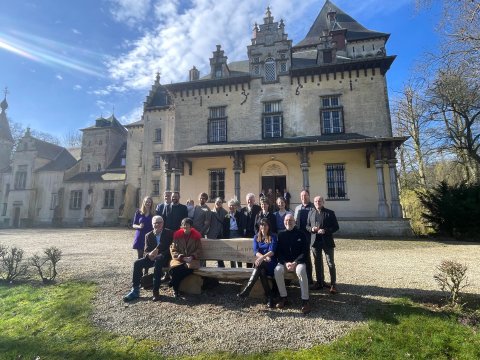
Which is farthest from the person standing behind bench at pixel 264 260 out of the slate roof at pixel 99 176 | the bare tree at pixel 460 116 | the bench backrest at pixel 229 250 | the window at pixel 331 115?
the slate roof at pixel 99 176

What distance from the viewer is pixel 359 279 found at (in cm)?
582

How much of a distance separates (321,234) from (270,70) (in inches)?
580

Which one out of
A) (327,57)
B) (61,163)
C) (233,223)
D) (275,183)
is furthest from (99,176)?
(233,223)

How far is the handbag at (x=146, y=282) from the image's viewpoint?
5.54m

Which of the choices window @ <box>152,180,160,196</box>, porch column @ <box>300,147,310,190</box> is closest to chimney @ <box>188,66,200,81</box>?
window @ <box>152,180,160,196</box>


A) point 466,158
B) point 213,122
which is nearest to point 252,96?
point 213,122

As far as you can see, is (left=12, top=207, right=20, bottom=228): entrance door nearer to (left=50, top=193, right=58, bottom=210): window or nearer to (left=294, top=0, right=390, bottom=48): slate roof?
(left=50, top=193, right=58, bottom=210): window

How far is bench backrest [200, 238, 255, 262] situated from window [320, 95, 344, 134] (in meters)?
12.7

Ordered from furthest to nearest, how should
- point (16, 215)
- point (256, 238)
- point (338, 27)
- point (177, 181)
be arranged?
point (16, 215) < point (338, 27) < point (177, 181) < point (256, 238)

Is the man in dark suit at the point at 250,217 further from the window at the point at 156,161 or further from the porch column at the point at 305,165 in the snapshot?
the window at the point at 156,161

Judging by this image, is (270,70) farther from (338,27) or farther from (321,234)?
(321,234)

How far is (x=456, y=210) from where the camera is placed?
1152 centimetres

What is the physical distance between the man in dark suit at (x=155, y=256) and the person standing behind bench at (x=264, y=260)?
1526 mm

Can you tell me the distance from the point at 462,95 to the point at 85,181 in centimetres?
2907
